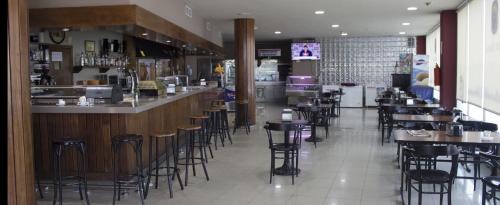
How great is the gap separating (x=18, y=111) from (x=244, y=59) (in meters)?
7.15

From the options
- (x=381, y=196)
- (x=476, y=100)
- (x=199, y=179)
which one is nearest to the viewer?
(x=381, y=196)

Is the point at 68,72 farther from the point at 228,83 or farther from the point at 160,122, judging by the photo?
the point at 228,83

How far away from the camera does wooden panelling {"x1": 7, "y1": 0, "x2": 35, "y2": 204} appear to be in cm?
350

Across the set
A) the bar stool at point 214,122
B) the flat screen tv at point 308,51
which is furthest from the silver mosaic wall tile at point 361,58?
the bar stool at point 214,122

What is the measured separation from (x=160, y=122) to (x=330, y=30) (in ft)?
27.7

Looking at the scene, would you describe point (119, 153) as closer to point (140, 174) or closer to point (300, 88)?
point (140, 174)

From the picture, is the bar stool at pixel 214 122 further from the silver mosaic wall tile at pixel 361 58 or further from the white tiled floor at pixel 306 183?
the silver mosaic wall tile at pixel 361 58

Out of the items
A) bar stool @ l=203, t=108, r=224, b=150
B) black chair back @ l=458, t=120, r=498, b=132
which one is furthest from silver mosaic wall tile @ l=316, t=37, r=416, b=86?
black chair back @ l=458, t=120, r=498, b=132

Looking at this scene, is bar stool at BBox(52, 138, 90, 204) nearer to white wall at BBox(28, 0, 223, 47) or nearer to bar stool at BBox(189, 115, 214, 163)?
white wall at BBox(28, 0, 223, 47)

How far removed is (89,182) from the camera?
528 centimetres

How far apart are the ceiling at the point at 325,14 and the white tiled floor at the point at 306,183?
2.61m

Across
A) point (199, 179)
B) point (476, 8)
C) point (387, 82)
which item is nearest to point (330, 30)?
point (387, 82)

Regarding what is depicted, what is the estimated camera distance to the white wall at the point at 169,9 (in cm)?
580

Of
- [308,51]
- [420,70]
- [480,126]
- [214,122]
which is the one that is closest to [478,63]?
[480,126]
